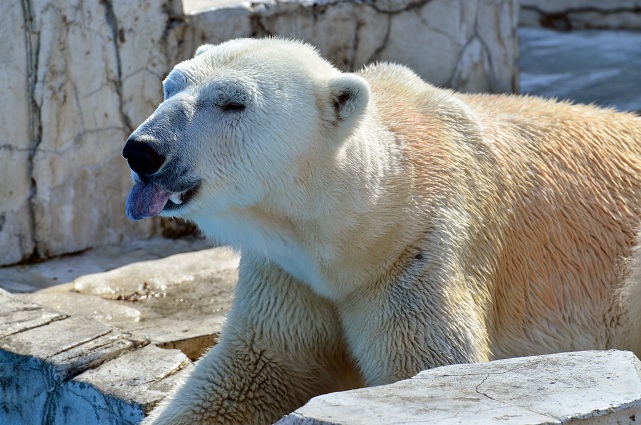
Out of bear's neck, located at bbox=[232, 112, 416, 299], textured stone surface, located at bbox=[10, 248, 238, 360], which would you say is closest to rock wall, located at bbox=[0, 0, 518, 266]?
textured stone surface, located at bbox=[10, 248, 238, 360]

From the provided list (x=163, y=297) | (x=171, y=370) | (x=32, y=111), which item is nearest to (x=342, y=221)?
(x=171, y=370)

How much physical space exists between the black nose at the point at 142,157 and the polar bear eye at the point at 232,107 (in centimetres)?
24

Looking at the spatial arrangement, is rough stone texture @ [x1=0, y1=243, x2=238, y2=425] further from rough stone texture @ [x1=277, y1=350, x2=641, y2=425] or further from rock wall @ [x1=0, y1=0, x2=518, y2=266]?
rough stone texture @ [x1=277, y1=350, x2=641, y2=425]

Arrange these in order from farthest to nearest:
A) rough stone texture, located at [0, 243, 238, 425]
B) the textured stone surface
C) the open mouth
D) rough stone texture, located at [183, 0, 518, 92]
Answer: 1. rough stone texture, located at [183, 0, 518, 92]
2. the textured stone surface
3. rough stone texture, located at [0, 243, 238, 425]
4. the open mouth

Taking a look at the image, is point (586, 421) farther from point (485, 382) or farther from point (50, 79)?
point (50, 79)

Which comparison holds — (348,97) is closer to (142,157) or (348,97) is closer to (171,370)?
(142,157)

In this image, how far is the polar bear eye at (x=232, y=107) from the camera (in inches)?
113

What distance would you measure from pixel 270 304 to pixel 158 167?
66 cm

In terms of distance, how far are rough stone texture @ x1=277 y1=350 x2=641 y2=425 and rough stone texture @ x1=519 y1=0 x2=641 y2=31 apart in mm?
7011

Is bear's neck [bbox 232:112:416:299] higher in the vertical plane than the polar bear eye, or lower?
lower

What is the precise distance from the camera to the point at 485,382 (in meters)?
2.59

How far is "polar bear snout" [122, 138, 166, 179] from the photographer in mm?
2721

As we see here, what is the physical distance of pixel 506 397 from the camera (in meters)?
2.47

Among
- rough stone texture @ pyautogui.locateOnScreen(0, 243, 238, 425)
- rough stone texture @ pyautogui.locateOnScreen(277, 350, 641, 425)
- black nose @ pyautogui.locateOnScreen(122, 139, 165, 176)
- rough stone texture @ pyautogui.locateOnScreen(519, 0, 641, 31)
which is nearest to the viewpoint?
rough stone texture @ pyautogui.locateOnScreen(277, 350, 641, 425)
